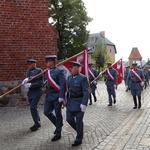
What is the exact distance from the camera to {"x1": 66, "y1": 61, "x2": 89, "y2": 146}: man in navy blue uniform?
620 centimetres

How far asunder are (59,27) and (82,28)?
3.40 m

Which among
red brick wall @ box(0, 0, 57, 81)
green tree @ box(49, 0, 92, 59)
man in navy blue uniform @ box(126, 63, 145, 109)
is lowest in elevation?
man in navy blue uniform @ box(126, 63, 145, 109)

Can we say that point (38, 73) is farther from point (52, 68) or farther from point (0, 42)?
point (0, 42)

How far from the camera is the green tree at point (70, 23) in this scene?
3747cm

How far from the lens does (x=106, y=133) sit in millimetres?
7203

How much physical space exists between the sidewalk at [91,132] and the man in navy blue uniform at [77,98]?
0.37 meters

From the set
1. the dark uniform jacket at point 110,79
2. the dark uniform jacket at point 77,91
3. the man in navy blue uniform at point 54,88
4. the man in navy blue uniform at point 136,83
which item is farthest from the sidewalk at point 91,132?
the dark uniform jacket at point 110,79

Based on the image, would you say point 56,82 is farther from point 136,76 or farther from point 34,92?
point 136,76

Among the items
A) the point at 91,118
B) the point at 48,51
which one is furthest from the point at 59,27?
the point at 91,118

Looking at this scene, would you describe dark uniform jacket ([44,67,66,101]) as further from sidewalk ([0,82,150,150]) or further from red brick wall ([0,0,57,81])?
red brick wall ([0,0,57,81])

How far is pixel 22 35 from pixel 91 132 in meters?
5.49

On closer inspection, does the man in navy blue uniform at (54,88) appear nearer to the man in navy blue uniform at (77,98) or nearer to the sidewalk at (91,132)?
the man in navy blue uniform at (77,98)

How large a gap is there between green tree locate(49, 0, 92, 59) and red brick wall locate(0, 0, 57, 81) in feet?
Answer: 82.0

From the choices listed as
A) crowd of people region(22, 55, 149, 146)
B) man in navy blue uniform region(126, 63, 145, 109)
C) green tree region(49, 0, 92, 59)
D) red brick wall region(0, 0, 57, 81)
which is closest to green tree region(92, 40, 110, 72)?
green tree region(49, 0, 92, 59)
